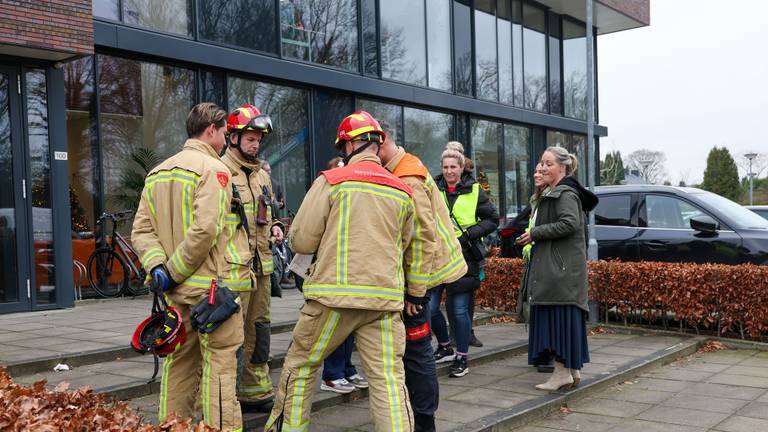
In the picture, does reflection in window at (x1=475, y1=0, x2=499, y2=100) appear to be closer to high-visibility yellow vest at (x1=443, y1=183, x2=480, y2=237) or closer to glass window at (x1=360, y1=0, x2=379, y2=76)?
glass window at (x1=360, y1=0, x2=379, y2=76)

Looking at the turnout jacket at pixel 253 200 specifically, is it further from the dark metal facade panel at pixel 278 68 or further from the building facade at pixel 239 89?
the dark metal facade panel at pixel 278 68

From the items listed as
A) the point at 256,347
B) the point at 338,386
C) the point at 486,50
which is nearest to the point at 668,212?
the point at 338,386

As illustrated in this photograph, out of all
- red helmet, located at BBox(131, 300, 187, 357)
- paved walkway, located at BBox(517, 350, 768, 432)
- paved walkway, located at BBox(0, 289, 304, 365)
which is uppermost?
red helmet, located at BBox(131, 300, 187, 357)

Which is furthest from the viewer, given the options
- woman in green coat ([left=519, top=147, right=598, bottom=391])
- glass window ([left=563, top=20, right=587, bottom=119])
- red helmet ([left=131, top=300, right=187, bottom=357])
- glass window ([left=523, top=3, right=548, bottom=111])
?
glass window ([left=563, top=20, right=587, bottom=119])

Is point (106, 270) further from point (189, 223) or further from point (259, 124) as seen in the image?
point (189, 223)

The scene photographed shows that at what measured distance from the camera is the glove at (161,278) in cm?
391

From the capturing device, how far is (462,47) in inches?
690

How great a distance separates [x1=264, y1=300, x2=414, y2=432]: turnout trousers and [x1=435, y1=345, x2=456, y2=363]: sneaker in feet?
8.66

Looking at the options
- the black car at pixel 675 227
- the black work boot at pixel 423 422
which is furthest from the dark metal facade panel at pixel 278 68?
the black work boot at pixel 423 422

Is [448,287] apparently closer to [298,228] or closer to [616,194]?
[298,228]

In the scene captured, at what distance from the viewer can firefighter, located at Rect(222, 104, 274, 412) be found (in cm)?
460

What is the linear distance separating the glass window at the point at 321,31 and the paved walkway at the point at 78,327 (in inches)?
197

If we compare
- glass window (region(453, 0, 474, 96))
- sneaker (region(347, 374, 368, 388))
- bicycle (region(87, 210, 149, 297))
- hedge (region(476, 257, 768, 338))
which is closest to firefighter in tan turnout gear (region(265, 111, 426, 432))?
sneaker (region(347, 374, 368, 388))

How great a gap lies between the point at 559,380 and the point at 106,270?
701 cm
